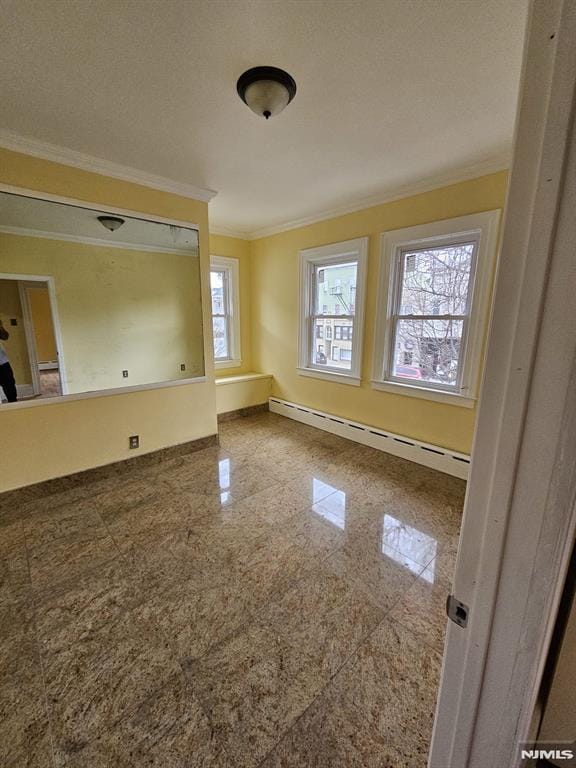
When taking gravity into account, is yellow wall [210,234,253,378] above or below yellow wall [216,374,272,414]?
above

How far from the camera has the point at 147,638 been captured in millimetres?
1438

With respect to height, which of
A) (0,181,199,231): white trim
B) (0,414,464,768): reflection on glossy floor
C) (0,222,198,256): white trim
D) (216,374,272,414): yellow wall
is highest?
(0,181,199,231): white trim

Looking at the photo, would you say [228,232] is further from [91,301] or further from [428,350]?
[428,350]

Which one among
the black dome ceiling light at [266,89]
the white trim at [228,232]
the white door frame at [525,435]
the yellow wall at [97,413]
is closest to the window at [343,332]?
the yellow wall at [97,413]

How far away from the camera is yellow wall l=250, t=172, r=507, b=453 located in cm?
267

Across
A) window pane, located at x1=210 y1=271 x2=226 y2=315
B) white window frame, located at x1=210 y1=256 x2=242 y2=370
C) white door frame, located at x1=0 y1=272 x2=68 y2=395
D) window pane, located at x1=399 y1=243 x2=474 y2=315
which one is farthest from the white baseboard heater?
white door frame, located at x1=0 y1=272 x2=68 y2=395

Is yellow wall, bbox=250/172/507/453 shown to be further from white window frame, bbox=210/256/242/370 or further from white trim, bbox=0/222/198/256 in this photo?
white trim, bbox=0/222/198/256

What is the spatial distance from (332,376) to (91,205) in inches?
110

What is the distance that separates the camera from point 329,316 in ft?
12.4

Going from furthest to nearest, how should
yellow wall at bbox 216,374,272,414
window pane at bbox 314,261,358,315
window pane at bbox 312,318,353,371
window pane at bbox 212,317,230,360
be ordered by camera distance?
window pane at bbox 212,317,230,360 < yellow wall at bbox 216,374,272,414 < window pane at bbox 312,318,353,371 < window pane at bbox 314,261,358,315

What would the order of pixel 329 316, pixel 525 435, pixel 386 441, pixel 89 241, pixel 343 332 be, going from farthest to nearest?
pixel 329 316
pixel 343 332
pixel 386 441
pixel 89 241
pixel 525 435

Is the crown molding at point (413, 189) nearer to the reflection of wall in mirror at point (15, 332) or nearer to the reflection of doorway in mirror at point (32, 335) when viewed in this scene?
the reflection of doorway in mirror at point (32, 335)

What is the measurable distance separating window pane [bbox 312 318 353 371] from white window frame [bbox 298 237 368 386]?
0.17ft

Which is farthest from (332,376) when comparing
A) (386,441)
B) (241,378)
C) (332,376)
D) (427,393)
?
(241,378)
